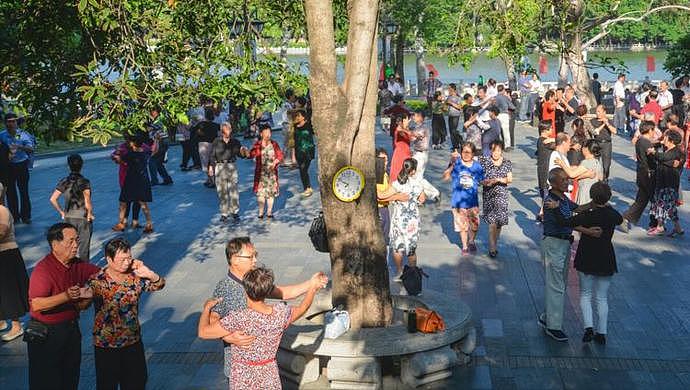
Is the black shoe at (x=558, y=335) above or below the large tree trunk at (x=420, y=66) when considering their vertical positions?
below

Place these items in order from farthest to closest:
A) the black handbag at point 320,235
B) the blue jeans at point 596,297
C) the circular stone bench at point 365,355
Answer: the blue jeans at point 596,297
the black handbag at point 320,235
the circular stone bench at point 365,355

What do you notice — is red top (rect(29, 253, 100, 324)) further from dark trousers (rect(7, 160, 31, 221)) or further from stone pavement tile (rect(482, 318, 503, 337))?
dark trousers (rect(7, 160, 31, 221))

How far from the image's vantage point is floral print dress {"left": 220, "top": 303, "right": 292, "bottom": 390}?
6.17m

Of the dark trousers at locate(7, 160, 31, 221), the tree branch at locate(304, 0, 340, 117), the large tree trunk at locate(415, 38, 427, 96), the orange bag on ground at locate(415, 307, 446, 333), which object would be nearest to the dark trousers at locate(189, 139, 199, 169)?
the dark trousers at locate(7, 160, 31, 221)

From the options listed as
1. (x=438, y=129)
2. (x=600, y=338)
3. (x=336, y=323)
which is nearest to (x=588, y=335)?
(x=600, y=338)

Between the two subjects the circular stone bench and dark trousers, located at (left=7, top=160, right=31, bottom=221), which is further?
dark trousers, located at (left=7, top=160, right=31, bottom=221)

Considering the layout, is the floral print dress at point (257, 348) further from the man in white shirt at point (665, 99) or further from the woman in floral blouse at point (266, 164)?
the man in white shirt at point (665, 99)

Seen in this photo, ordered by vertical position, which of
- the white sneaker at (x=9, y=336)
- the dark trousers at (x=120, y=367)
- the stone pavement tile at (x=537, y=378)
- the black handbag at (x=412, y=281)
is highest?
the dark trousers at (x=120, y=367)

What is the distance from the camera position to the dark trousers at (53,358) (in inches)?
277

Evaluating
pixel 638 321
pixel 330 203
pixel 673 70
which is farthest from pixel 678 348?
pixel 673 70

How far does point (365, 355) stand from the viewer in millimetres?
8023

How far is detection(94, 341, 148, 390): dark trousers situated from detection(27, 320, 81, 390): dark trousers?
322 mm

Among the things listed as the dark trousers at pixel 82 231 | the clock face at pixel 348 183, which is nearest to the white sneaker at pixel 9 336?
the dark trousers at pixel 82 231

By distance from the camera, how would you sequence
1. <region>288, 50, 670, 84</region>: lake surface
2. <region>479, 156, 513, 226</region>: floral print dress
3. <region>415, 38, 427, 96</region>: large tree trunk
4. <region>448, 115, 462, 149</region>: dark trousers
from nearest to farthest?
1. <region>479, 156, 513, 226</region>: floral print dress
2. <region>448, 115, 462, 149</region>: dark trousers
3. <region>415, 38, 427, 96</region>: large tree trunk
4. <region>288, 50, 670, 84</region>: lake surface
